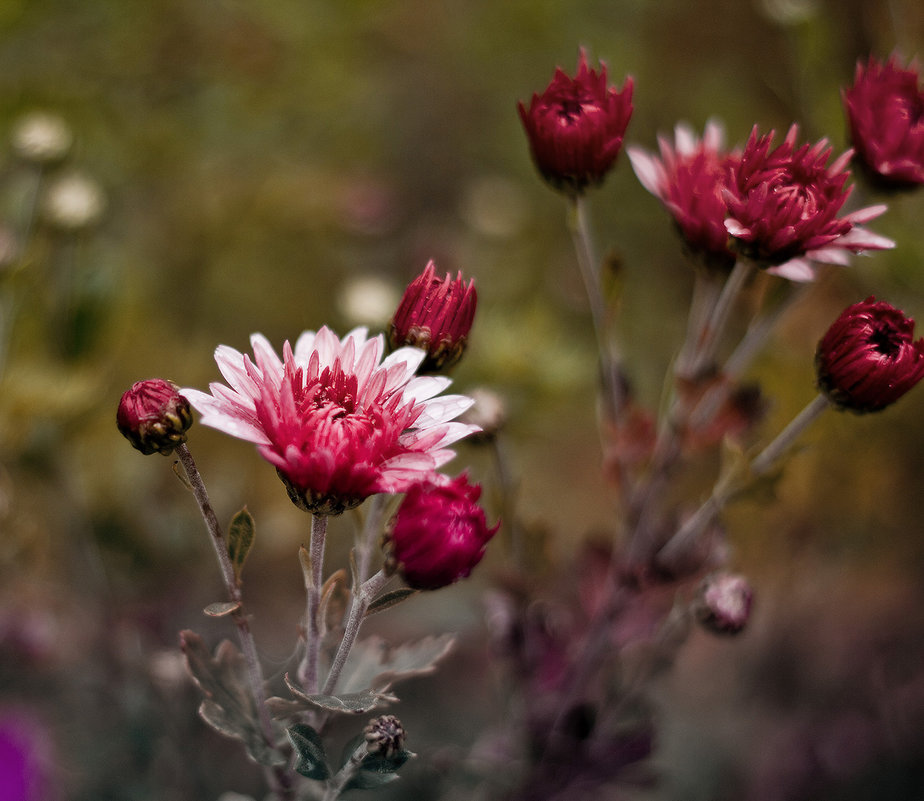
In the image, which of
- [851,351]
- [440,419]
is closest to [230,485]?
[440,419]

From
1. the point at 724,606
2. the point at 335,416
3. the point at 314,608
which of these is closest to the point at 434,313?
the point at 335,416

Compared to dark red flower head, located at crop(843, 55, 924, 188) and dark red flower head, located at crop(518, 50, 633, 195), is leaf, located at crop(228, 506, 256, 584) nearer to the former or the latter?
dark red flower head, located at crop(518, 50, 633, 195)

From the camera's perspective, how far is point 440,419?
1.63 feet

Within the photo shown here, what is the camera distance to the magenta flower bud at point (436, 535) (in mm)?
456

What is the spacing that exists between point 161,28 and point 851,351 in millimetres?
1388

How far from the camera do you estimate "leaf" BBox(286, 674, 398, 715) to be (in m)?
0.47

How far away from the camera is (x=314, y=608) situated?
19.8 inches

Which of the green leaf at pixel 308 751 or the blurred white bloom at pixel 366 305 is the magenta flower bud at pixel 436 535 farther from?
the blurred white bloom at pixel 366 305

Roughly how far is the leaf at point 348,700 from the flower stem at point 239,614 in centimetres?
4

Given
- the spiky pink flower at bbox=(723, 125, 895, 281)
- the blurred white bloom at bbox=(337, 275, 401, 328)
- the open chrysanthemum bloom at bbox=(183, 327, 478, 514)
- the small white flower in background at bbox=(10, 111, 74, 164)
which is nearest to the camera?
the open chrysanthemum bloom at bbox=(183, 327, 478, 514)

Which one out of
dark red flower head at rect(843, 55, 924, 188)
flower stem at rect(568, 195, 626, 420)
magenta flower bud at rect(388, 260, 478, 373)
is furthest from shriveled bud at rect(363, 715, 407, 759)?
dark red flower head at rect(843, 55, 924, 188)

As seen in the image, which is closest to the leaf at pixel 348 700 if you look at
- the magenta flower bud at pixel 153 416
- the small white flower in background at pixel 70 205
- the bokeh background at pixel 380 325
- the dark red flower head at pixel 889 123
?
the magenta flower bud at pixel 153 416

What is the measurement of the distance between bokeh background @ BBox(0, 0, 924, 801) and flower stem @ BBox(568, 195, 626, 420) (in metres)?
0.15

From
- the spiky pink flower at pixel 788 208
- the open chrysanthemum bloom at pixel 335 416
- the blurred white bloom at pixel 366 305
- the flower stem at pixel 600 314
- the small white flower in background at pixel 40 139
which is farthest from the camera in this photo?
the blurred white bloom at pixel 366 305
